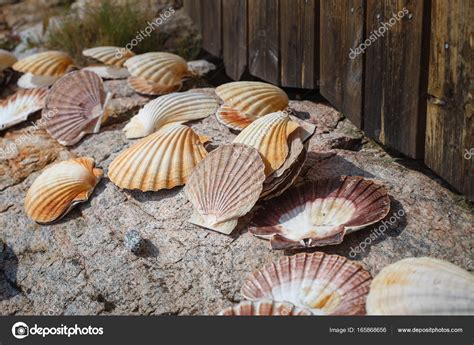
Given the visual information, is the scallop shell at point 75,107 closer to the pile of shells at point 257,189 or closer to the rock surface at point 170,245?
the pile of shells at point 257,189

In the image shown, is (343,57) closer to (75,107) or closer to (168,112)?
(168,112)

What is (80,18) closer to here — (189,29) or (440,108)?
(189,29)

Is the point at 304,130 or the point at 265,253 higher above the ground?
the point at 304,130

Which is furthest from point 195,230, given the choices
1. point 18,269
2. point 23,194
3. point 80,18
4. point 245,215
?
point 80,18

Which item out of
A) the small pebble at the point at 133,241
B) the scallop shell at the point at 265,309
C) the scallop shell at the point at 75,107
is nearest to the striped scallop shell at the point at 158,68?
the scallop shell at the point at 75,107

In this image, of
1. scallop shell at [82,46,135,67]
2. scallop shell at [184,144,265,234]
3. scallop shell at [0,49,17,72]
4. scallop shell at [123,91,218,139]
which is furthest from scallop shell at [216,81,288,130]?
scallop shell at [0,49,17,72]

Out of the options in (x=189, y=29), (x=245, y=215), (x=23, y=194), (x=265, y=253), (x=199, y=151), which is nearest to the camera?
(x=265, y=253)

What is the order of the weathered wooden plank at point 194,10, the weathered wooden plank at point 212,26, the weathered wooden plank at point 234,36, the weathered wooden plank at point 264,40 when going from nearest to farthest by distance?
the weathered wooden plank at point 264,40, the weathered wooden plank at point 234,36, the weathered wooden plank at point 212,26, the weathered wooden plank at point 194,10
